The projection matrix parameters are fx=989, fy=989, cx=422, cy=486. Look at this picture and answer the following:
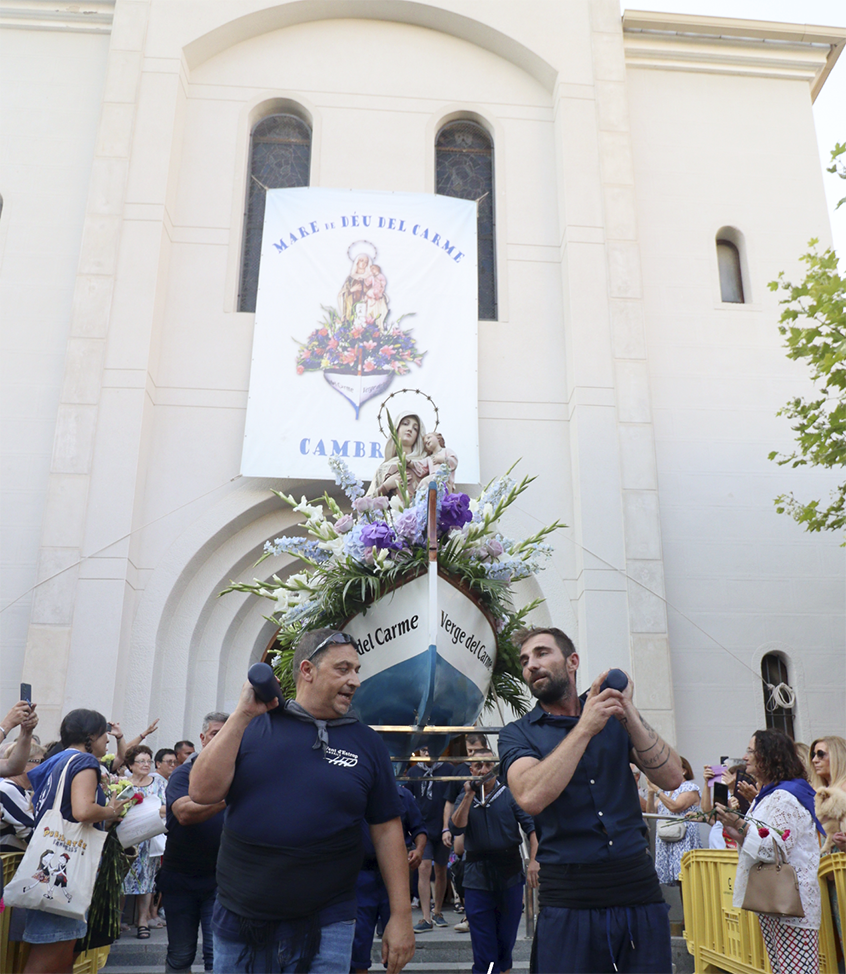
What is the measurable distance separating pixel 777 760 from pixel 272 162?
35.6 feet

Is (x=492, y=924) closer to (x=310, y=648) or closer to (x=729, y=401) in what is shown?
(x=310, y=648)

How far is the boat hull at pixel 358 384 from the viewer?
11656 mm

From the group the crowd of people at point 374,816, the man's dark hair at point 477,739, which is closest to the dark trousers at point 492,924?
the man's dark hair at point 477,739

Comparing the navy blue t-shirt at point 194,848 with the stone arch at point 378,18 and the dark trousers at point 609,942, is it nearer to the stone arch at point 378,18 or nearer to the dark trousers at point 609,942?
the dark trousers at point 609,942

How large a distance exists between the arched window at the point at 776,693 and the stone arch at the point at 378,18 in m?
8.23

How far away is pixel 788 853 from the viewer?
16.1 ft

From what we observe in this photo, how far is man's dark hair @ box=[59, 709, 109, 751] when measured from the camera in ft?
17.1

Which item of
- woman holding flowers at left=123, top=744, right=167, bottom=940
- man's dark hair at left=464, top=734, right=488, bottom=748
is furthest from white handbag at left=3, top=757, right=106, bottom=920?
woman holding flowers at left=123, top=744, right=167, bottom=940

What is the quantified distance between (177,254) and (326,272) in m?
1.94

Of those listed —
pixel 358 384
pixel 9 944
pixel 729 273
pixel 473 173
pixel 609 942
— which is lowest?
pixel 9 944

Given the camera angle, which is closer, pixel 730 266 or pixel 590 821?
pixel 590 821

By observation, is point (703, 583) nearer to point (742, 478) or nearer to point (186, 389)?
point (742, 478)

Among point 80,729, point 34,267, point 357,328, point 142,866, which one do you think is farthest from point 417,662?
point 34,267

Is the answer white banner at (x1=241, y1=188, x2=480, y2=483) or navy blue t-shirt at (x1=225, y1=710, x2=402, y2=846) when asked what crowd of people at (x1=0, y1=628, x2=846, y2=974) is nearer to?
navy blue t-shirt at (x1=225, y1=710, x2=402, y2=846)
